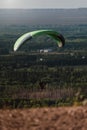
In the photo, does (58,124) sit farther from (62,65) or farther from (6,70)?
(62,65)

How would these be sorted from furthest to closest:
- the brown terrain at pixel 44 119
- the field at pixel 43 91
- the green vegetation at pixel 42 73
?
the green vegetation at pixel 42 73 < the field at pixel 43 91 < the brown terrain at pixel 44 119

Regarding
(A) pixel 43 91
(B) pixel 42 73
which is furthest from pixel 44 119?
(B) pixel 42 73

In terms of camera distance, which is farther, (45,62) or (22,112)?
(45,62)

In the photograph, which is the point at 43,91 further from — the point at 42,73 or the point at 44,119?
the point at 44,119

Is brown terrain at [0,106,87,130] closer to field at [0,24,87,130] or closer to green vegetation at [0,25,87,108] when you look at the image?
field at [0,24,87,130]

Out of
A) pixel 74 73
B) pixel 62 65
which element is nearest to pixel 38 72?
pixel 74 73

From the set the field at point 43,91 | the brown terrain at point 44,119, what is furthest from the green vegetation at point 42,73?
the brown terrain at point 44,119

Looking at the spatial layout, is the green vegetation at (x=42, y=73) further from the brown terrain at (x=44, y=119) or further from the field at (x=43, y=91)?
the brown terrain at (x=44, y=119)

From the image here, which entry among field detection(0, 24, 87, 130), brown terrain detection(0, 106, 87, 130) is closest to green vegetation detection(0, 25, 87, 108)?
field detection(0, 24, 87, 130)
